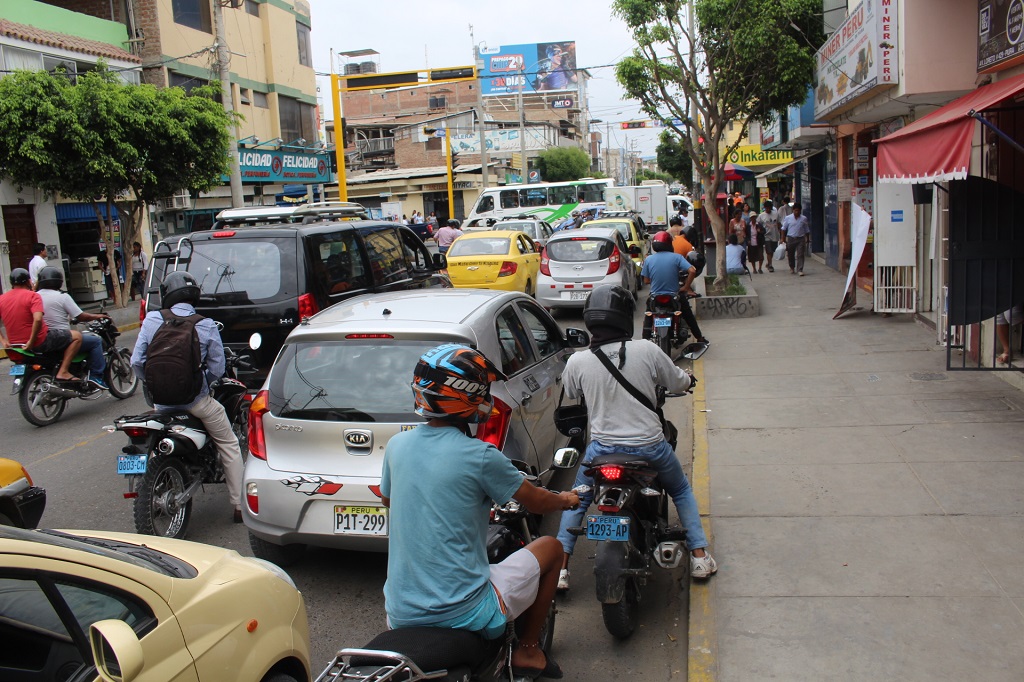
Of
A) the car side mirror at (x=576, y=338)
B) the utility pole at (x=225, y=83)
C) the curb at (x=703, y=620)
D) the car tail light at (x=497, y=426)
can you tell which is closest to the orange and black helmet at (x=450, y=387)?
the car tail light at (x=497, y=426)

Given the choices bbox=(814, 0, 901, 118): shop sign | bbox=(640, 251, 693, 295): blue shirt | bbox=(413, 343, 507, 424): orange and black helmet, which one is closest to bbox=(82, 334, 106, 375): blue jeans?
Result: bbox=(640, 251, 693, 295): blue shirt

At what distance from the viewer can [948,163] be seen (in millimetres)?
7145

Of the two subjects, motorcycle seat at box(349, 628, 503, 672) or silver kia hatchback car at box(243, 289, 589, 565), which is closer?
motorcycle seat at box(349, 628, 503, 672)

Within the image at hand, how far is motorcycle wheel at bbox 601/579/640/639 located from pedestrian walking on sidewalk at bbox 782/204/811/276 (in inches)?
672

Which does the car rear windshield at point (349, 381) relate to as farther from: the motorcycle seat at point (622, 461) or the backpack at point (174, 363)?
the motorcycle seat at point (622, 461)

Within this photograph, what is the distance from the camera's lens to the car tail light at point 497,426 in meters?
5.06

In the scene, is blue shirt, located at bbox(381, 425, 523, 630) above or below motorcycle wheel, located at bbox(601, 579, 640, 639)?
above

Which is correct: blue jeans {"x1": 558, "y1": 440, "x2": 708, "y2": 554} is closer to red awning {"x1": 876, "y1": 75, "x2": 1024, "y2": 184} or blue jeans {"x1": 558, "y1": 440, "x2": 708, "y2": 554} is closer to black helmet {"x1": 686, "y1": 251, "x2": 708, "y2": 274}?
red awning {"x1": 876, "y1": 75, "x2": 1024, "y2": 184}

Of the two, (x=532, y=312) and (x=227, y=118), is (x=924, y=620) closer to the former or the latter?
(x=532, y=312)

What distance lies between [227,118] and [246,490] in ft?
59.0

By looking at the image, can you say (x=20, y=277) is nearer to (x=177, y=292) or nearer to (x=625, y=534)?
(x=177, y=292)

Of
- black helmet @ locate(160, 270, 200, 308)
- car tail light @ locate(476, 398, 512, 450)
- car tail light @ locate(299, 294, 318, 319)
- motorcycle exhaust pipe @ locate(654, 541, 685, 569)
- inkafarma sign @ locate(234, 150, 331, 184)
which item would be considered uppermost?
inkafarma sign @ locate(234, 150, 331, 184)

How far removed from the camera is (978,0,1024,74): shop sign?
26.9 feet

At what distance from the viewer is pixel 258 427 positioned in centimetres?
530
